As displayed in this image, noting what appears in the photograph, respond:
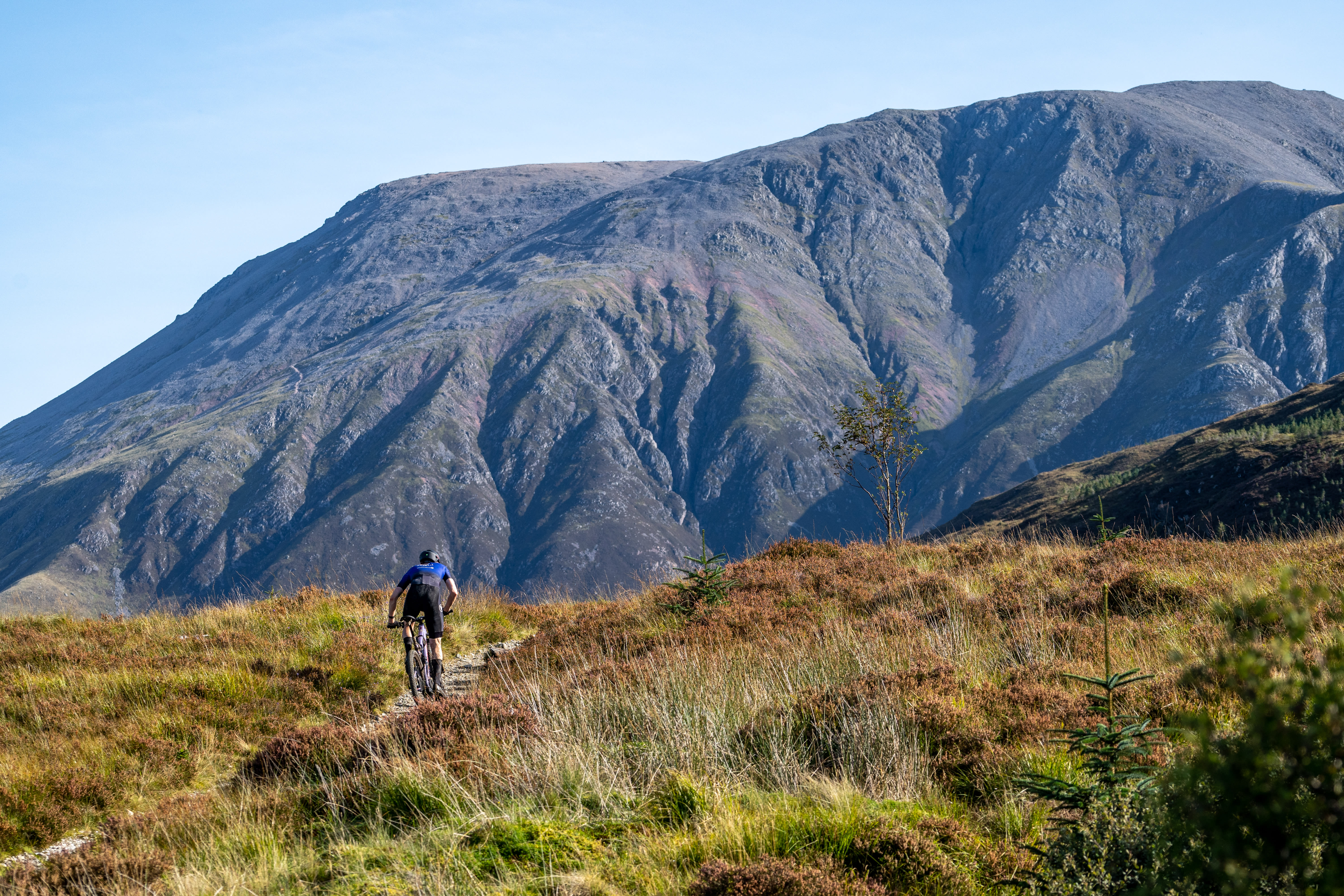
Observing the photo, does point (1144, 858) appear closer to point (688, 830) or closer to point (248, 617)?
point (688, 830)

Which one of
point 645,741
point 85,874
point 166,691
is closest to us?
point 85,874

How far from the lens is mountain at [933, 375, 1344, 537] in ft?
106

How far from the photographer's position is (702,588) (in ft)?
44.7

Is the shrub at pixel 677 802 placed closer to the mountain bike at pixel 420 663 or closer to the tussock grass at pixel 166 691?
the tussock grass at pixel 166 691

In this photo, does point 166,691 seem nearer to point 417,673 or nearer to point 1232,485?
point 417,673

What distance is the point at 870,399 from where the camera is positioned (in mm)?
24766

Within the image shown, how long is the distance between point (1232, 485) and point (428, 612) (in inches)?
1760

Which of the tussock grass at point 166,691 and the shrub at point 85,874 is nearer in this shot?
the shrub at point 85,874

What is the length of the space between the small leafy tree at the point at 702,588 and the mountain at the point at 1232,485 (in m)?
5.91

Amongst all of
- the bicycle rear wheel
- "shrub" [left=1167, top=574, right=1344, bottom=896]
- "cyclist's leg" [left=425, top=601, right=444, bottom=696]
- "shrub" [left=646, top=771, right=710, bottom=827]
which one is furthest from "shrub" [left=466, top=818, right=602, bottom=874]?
"cyclist's leg" [left=425, top=601, right=444, bottom=696]

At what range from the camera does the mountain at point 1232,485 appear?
32344 millimetres

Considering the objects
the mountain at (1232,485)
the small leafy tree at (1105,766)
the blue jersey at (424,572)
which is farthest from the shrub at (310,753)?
the mountain at (1232,485)

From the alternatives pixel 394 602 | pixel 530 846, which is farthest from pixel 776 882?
pixel 394 602

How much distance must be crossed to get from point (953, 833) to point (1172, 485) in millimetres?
52985
